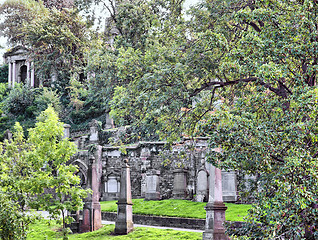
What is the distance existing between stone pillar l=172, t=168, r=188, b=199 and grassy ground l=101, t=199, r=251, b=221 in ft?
6.65

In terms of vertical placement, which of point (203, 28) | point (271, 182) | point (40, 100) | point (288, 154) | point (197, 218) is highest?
point (40, 100)

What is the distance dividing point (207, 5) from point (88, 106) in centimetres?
3439

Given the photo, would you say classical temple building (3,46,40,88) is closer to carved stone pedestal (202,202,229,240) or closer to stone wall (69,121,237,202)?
stone wall (69,121,237,202)

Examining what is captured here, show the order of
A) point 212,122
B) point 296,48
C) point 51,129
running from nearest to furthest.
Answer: point 296,48
point 212,122
point 51,129

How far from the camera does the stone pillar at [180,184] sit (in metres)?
24.0

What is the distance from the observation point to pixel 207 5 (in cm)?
1385

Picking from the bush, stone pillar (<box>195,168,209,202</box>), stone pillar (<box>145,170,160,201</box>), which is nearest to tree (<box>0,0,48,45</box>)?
the bush

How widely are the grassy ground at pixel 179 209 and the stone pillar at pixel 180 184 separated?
2.03 meters

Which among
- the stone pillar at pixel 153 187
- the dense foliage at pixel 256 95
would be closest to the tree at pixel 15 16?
the stone pillar at pixel 153 187

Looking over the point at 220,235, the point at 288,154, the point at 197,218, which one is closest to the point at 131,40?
the point at 197,218

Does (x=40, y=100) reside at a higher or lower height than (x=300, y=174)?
higher

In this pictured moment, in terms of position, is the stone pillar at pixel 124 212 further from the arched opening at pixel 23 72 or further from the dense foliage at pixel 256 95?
the arched opening at pixel 23 72

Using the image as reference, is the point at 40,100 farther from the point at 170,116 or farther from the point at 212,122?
the point at 212,122

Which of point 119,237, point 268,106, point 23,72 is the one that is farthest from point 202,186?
point 23,72
